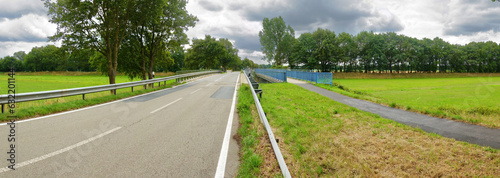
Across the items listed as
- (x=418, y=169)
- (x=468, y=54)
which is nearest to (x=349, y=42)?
(x=468, y=54)

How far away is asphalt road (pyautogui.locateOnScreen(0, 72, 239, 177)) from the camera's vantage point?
3350mm

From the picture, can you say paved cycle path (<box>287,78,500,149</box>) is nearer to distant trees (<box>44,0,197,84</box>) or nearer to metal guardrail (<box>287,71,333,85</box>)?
metal guardrail (<box>287,71,333,85</box>)

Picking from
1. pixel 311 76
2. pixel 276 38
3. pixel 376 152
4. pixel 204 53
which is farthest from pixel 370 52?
pixel 376 152

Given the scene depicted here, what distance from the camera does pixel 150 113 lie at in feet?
25.5

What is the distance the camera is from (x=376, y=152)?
462 cm

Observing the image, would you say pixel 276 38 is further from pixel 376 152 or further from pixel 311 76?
pixel 376 152

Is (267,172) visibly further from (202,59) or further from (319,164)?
(202,59)

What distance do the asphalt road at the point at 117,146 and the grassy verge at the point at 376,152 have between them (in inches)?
54.1

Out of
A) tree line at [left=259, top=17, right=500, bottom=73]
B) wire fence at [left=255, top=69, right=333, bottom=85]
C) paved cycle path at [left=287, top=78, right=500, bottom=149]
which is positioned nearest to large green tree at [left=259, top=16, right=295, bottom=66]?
tree line at [left=259, top=17, right=500, bottom=73]

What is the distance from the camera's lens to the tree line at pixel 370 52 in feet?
189

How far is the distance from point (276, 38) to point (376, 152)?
65.2m

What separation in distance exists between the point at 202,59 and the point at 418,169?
7145cm

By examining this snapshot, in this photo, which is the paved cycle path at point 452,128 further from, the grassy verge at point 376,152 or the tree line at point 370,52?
the tree line at point 370,52

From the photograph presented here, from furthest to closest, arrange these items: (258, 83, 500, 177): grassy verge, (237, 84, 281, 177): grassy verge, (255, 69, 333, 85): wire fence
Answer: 1. (255, 69, 333, 85): wire fence
2. (258, 83, 500, 177): grassy verge
3. (237, 84, 281, 177): grassy verge
